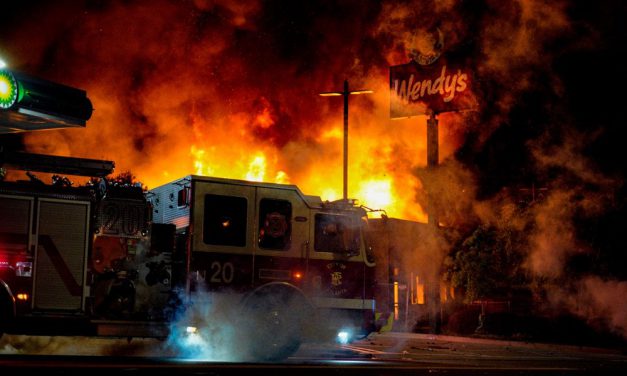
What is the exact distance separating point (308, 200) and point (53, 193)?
4468 millimetres

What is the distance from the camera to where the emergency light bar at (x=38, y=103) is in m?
9.83

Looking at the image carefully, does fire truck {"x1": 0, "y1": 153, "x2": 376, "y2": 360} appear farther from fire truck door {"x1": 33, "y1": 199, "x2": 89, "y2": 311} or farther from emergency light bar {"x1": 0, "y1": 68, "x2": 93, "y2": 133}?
emergency light bar {"x1": 0, "y1": 68, "x2": 93, "y2": 133}

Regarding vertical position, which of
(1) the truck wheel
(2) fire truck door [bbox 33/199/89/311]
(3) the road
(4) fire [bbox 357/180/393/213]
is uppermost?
(4) fire [bbox 357/180/393/213]

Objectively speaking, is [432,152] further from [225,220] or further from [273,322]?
→ [273,322]

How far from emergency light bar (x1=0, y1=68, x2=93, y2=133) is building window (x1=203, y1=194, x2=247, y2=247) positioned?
382 centimetres

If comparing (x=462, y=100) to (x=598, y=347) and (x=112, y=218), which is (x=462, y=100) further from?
(x=112, y=218)

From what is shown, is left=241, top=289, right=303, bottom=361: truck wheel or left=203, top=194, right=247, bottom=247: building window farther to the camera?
left=203, top=194, right=247, bottom=247: building window

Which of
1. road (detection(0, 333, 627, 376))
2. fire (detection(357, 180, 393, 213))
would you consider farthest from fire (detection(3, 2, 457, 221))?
road (detection(0, 333, 627, 376))

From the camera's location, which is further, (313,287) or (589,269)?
(589,269)

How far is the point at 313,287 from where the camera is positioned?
49.1 ft

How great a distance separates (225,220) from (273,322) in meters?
1.91

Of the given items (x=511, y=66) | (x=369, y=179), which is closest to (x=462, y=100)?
(x=511, y=66)

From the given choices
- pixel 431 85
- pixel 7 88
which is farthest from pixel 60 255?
pixel 431 85

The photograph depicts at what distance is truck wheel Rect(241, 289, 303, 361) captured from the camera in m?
14.2
